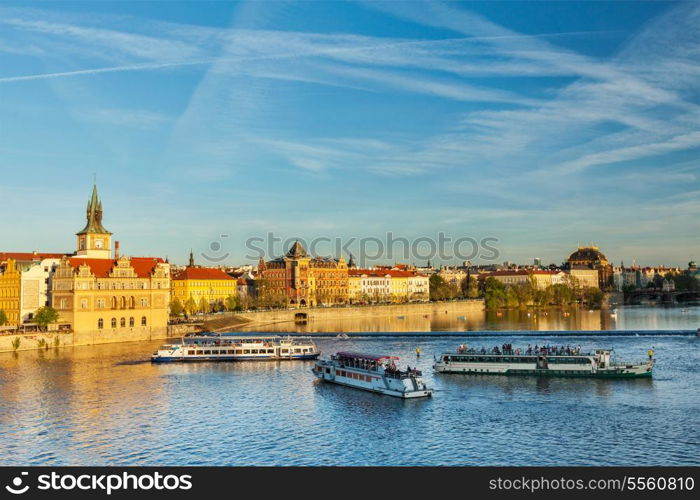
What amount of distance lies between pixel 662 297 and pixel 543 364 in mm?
151132

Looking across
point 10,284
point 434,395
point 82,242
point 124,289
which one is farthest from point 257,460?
point 82,242

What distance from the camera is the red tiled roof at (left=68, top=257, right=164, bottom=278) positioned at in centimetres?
7125

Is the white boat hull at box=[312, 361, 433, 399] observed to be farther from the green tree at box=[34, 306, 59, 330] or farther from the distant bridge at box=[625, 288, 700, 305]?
the distant bridge at box=[625, 288, 700, 305]

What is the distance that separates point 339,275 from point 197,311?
40.0 meters

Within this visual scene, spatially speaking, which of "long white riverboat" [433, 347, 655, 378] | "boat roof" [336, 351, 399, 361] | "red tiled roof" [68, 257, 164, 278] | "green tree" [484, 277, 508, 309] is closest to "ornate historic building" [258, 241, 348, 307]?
"green tree" [484, 277, 508, 309]

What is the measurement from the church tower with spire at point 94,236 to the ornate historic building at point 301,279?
52.7 meters

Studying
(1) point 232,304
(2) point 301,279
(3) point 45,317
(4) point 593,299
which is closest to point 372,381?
(3) point 45,317

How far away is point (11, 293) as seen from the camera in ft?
239

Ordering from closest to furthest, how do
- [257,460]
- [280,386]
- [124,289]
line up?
1. [257,460]
2. [280,386]
3. [124,289]

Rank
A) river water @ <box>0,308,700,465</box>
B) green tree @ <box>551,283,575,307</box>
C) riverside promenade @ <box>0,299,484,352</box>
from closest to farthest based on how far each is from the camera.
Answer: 1. river water @ <box>0,308,700,465</box>
2. riverside promenade @ <box>0,299,484,352</box>
3. green tree @ <box>551,283,575,307</box>

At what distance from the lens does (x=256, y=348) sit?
58906 mm

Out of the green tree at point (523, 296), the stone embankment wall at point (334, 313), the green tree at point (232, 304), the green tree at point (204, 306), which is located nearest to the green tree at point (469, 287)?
the green tree at point (523, 296)
